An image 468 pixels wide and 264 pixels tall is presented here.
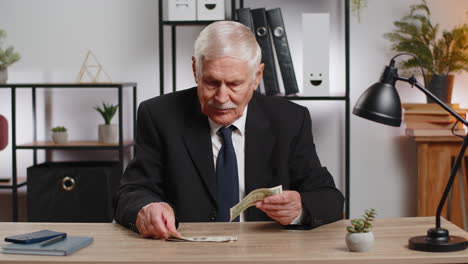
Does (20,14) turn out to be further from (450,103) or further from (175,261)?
(175,261)

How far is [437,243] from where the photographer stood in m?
1.80

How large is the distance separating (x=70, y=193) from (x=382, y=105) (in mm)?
2361

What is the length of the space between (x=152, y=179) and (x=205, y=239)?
505mm

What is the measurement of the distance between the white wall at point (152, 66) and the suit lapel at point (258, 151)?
1.70 meters

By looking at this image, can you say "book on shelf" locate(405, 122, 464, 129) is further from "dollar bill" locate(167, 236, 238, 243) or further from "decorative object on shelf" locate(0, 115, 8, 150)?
"decorative object on shelf" locate(0, 115, 8, 150)

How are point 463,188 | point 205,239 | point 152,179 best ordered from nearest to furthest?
point 205,239, point 152,179, point 463,188

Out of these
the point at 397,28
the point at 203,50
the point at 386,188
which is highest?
the point at 397,28

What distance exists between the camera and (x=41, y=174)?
3.82m

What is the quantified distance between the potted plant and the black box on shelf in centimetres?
18

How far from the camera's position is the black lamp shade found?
1.90 m

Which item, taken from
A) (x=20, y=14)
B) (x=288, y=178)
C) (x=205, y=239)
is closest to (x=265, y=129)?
(x=288, y=178)

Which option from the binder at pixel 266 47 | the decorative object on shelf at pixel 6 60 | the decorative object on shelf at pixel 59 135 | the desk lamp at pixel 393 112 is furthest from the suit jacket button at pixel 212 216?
the decorative object on shelf at pixel 6 60

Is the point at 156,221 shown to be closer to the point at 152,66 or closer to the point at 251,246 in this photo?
the point at 251,246

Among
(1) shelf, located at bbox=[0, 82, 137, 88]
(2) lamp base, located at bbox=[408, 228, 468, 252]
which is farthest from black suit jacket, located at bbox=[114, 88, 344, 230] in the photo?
(1) shelf, located at bbox=[0, 82, 137, 88]
